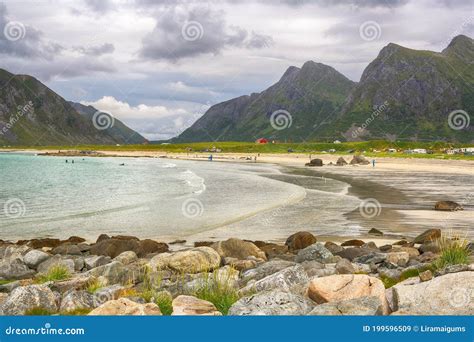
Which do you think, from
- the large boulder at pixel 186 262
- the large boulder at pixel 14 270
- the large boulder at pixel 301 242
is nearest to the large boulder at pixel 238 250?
the large boulder at pixel 301 242

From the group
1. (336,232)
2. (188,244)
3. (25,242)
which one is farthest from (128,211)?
(336,232)

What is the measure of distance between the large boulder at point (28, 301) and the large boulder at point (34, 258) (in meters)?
9.92

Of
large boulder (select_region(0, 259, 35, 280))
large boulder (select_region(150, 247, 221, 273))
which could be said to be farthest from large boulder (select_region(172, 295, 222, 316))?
large boulder (select_region(0, 259, 35, 280))

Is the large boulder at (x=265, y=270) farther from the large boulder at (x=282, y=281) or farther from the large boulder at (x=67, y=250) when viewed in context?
the large boulder at (x=67, y=250)

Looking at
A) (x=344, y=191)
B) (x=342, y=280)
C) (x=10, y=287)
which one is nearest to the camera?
(x=342, y=280)

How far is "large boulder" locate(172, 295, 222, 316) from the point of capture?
31.6 feet

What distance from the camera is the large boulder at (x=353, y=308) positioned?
8734 millimetres

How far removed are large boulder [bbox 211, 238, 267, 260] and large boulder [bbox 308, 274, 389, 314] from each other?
10.1 meters

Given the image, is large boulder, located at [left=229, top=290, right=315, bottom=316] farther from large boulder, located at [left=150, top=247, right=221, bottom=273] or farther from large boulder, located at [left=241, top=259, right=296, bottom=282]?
large boulder, located at [left=150, top=247, right=221, bottom=273]

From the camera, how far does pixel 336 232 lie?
28922 mm

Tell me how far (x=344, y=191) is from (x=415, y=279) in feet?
140

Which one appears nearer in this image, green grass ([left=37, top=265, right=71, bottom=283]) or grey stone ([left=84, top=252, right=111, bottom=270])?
green grass ([left=37, top=265, right=71, bottom=283])
